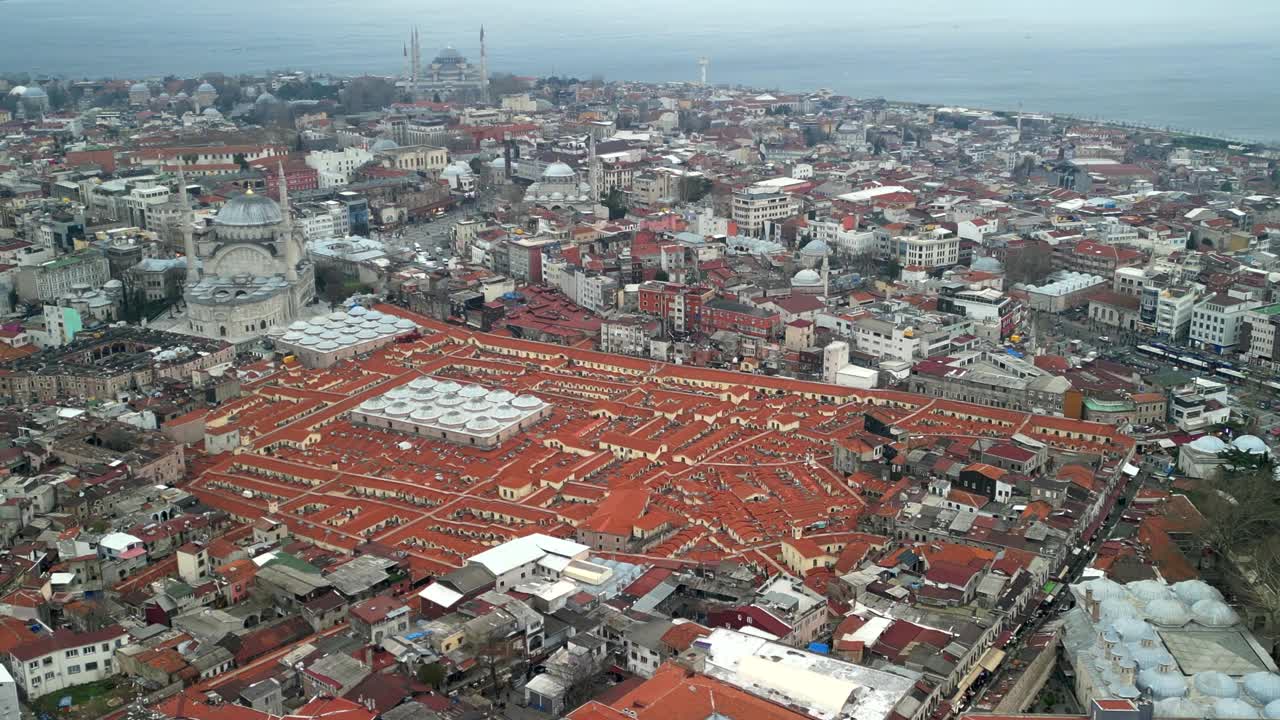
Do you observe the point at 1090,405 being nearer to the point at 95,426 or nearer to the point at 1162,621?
the point at 1162,621

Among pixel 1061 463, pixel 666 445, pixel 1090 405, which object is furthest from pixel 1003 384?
pixel 666 445

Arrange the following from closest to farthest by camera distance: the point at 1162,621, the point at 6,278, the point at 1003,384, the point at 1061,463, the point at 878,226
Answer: the point at 1162,621
the point at 1061,463
the point at 1003,384
the point at 6,278
the point at 878,226

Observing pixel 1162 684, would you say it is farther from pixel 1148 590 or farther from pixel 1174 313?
pixel 1174 313

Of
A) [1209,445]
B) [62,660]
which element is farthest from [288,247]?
[1209,445]

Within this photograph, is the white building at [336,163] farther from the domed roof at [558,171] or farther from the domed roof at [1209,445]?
the domed roof at [1209,445]

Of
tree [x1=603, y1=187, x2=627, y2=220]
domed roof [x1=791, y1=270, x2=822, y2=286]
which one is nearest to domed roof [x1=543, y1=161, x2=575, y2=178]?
tree [x1=603, y1=187, x2=627, y2=220]

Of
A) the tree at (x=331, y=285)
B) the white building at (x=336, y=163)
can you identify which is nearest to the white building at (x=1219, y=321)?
the tree at (x=331, y=285)

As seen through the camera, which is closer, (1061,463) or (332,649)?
(332,649)

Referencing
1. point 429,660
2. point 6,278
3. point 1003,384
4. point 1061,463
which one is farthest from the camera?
point 6,278
